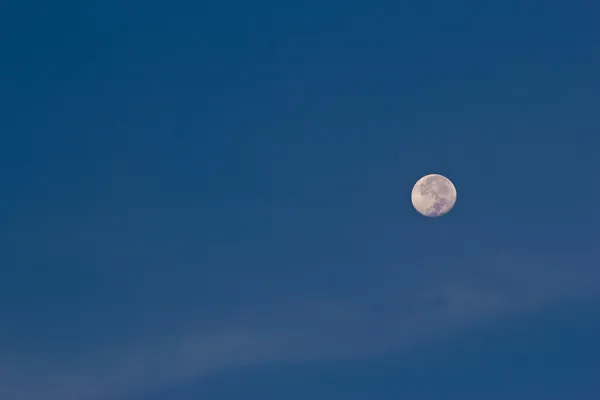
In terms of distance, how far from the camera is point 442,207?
4778cm

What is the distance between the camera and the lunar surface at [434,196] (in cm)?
4769

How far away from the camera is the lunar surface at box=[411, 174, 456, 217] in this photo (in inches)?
1878

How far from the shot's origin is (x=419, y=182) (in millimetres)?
49344

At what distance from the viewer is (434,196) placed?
47.8 meters

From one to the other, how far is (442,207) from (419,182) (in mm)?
3065
